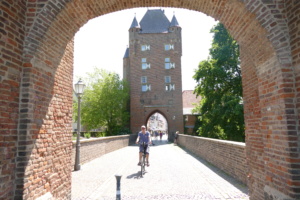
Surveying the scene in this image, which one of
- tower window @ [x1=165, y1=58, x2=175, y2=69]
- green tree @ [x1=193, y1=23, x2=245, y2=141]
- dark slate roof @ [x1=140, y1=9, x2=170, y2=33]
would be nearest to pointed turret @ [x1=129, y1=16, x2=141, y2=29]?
dark slate roof @ [x1=140, y1=9, x2=170, y2=33]

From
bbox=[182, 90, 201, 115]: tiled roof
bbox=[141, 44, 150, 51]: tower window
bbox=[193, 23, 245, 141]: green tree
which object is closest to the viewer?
bbox=[193, 23, 245, 141]: green tree

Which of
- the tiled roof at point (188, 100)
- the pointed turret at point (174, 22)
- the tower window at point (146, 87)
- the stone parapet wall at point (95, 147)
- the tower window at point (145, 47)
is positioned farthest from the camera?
the tiled roof at point (188, 100)

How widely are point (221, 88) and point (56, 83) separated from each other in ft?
62.2

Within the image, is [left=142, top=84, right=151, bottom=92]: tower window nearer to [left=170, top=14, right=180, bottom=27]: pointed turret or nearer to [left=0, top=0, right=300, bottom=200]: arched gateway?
[left=170, top=14, right=180, bottom=27]: pointed turret

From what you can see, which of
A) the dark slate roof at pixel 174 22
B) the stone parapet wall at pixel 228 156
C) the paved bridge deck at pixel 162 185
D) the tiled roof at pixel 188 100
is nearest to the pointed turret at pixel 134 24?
the dark slate roof at pixel 174 22

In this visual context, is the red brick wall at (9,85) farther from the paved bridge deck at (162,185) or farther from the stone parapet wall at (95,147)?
the stone parapet wall at (95,147)

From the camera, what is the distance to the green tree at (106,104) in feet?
110

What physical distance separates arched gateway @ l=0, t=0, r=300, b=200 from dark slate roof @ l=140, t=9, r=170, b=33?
33559 mm

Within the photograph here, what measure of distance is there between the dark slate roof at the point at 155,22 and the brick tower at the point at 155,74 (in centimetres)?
15

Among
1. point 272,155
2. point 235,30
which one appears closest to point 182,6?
point 235,30

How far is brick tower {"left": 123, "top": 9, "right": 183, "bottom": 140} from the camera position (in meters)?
34.9

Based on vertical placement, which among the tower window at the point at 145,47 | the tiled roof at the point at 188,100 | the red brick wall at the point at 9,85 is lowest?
the red brick wall at the point at 9,85

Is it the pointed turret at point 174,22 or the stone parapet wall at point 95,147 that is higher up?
the pointed turret at point 174,22

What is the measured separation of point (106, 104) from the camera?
33.8 metres
